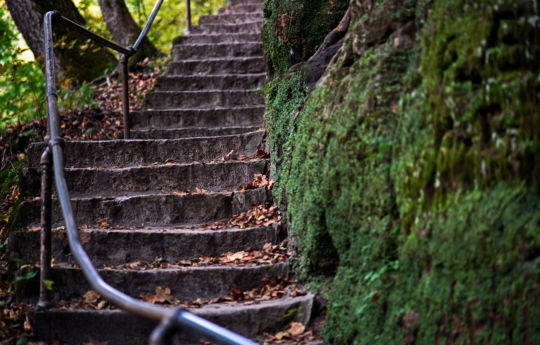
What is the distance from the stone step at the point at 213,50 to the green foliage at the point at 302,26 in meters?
2.73

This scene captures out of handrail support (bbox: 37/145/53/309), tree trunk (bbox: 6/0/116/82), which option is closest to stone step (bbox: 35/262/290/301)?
handrail support (bbox: 37/145/53/309)

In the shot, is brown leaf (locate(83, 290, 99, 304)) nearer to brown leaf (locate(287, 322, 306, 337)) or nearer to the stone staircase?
the stone staircase

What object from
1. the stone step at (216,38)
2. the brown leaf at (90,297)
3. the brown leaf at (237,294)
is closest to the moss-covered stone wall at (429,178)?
Result: the brown leaf at (237,294)

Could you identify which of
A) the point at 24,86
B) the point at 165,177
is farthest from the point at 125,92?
the point at 24,86

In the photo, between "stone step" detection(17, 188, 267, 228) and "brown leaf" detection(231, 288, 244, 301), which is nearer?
"brown leaf" detection(231, 288, 244, 301)

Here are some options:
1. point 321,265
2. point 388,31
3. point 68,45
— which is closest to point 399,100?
point 388,31

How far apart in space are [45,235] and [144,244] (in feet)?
2.42

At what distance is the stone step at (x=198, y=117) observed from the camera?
5801mm

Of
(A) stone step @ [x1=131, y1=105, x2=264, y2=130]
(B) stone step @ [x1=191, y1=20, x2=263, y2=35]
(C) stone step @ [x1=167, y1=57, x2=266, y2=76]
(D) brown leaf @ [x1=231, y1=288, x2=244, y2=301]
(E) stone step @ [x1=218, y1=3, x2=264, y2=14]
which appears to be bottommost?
(D) brown leaf @ [x1=231, y1=288, x2=244, y2=301]

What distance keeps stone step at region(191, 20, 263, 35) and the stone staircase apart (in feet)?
7.02

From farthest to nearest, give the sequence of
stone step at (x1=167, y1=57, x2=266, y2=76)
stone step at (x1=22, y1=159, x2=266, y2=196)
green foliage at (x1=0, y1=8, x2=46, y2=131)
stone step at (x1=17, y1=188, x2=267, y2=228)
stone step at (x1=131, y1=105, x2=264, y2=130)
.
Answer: stone step at (x1=167, y1=57, x2=266, y2=76) → green foliage at (x1=0, y1=8, x2=46, y2=131) → stone step at (x1=131, y1=105, x2=264, y2=130) → stone step at (x1=22, y1=159, x2=266, y2=196) → stone step at (x1=17, y1=188, x2=267, y2=228)

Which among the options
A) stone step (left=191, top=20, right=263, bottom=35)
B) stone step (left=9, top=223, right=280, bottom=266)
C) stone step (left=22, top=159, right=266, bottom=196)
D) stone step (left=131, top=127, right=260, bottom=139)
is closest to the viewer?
stone step (left=9, top=223, right=280, bottom=266)

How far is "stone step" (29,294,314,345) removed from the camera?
10.2 ft

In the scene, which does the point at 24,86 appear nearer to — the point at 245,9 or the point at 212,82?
the point at 212,82
